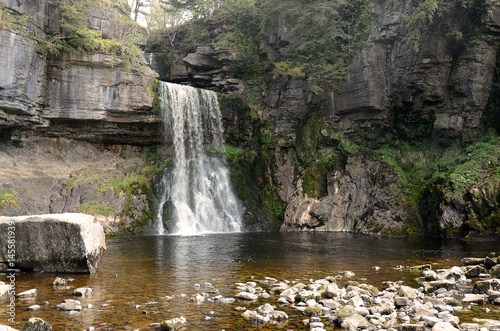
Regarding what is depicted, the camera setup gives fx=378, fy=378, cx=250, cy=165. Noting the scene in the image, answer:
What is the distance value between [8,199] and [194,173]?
32.6ft

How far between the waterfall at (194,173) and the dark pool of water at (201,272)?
5.17 metres

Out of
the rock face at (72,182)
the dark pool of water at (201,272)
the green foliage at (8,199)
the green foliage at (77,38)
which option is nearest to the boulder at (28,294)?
the dark pool of water at (201,272)

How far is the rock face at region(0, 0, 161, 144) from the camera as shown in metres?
19.4

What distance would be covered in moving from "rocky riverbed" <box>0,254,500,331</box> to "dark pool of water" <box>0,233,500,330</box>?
0.11 m

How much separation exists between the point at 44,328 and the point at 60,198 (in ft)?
53.6

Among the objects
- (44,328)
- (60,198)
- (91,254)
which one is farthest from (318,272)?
(60,198)

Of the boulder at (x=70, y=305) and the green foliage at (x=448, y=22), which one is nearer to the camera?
the boulder at (x=70, y=305)

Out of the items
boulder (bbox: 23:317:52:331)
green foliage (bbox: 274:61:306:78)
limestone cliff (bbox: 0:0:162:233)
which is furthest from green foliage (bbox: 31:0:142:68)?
boulder (bbox: 23:317:52:331)

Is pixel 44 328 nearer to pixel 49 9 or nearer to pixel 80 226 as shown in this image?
pixel 80 226

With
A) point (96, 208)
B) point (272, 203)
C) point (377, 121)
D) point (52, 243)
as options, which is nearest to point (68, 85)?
point (96, 208)

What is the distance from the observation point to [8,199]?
60.9ft

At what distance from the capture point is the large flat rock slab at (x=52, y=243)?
8602mm

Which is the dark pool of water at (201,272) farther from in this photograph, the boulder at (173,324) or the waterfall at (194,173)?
the waterfall at (194,173)

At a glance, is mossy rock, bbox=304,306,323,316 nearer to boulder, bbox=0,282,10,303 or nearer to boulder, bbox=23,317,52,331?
boulder, bbox=23,317,52,331
